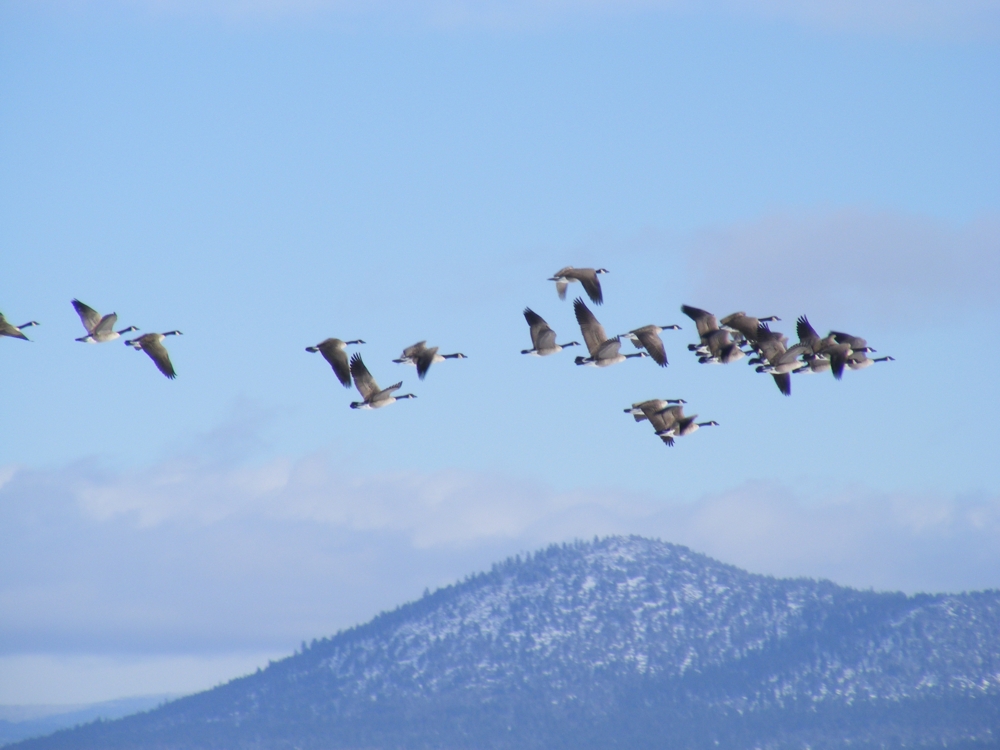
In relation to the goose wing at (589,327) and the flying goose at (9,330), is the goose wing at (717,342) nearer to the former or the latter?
the goose wing at (589,327)

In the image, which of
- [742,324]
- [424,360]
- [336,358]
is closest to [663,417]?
[742,324]

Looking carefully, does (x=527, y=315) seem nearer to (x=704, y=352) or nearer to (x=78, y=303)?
(x=704, y=352)

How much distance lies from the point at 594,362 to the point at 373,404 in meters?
9.07

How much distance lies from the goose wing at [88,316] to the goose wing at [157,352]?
1.84 m

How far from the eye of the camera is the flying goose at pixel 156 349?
59119 millimetres

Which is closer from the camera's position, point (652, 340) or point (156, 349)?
point (156, 349)

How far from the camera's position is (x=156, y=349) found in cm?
5956

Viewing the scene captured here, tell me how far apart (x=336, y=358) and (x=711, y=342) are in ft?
49.2

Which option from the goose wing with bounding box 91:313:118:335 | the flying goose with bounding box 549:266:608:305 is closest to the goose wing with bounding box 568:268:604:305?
the flying goose with bounding box 549:266:608:305

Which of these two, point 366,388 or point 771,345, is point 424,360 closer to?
point 366,388

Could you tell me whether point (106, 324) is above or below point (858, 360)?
above

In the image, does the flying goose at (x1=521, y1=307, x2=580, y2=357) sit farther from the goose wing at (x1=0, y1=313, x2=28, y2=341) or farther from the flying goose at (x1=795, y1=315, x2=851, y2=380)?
the goose wing at (x1=0, y1=313, x2=28, y2=341)

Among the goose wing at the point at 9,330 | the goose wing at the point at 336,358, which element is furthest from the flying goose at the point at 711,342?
the goose wing at the point at 9,330

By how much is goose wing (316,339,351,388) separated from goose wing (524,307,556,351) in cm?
798
